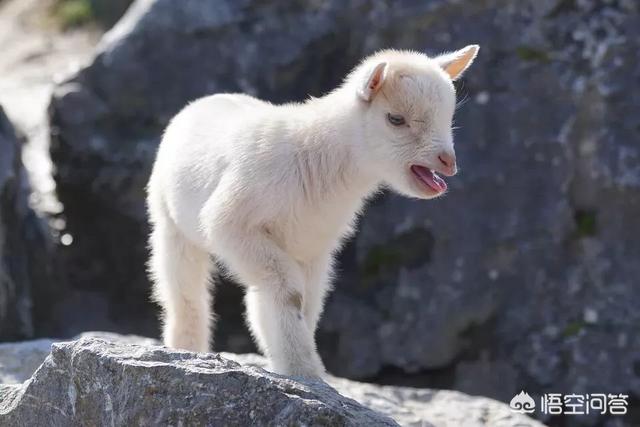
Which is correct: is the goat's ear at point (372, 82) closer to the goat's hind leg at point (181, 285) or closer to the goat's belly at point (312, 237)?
the goat's belly at point (312, 237)

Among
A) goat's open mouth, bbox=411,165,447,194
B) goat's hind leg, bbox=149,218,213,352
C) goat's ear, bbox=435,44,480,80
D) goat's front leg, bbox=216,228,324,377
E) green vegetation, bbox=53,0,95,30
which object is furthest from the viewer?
green vegetation, bbox=53,0,95,30

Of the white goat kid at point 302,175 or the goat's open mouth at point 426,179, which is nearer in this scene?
the white goat kid at point 302,175

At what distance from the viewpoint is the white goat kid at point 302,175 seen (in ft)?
21.1

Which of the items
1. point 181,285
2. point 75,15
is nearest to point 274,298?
point 181,285

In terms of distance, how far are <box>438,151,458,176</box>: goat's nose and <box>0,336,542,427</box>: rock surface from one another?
1.52 metres

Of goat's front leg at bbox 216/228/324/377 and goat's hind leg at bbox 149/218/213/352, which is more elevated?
goat's hind leg at bbox 149/218/213/352

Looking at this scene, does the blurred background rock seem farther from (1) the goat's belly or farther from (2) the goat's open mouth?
(2) the goat's open mouth

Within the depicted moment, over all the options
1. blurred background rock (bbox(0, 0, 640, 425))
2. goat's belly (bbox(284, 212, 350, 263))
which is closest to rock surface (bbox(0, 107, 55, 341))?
blurred background rock (bbox(0, 0, 640, 425))

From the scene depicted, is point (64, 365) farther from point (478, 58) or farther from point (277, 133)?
point (478, 58)

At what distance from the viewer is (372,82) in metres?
6.52

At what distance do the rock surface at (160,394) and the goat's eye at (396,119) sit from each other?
1691 millimetres

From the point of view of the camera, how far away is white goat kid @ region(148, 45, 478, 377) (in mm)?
6438

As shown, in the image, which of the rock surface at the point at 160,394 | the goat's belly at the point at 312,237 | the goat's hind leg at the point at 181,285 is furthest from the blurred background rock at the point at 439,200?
the rock surface at the point at 160,394

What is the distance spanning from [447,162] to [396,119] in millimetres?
363
